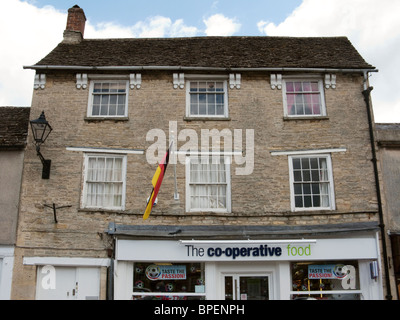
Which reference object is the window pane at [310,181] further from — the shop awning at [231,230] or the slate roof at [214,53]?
the slate roof at [214,53]

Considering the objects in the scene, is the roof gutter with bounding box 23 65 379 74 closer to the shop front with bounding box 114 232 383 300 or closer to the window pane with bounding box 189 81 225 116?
the window pane with bounding box 189 81 225 116

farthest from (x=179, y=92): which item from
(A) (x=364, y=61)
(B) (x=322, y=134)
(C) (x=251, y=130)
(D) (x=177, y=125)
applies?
(A) (x=364, y=61)

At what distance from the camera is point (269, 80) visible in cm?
1328

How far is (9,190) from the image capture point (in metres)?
12.1

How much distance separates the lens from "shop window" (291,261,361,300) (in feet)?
38.3

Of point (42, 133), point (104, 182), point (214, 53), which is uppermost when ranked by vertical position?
point (214, 53)

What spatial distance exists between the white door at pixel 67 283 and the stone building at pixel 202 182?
0.09 ft

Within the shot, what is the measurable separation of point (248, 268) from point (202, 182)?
2789 millimetres

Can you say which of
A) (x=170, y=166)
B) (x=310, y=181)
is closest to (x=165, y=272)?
(x=170, y=166)

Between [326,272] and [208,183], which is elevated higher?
[208,183]

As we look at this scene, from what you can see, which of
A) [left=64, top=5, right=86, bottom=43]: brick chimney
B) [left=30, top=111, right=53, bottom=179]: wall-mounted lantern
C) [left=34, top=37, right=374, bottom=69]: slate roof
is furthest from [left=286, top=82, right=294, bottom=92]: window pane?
[left=64, top=5, right=86, bottom=43]: brick chimney

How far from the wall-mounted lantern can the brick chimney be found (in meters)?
4.46

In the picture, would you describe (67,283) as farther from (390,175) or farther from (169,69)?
(390,175)

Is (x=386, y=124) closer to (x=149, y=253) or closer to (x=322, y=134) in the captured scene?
(x=322, y=134)
